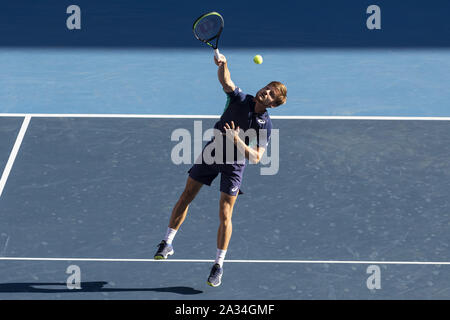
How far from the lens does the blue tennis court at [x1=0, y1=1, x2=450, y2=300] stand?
10.0 meters

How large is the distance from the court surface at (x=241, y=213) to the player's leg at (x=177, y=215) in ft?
0.54

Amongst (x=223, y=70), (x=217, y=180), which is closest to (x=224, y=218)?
(x=223, y=70)

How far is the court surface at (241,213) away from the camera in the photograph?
390 inches

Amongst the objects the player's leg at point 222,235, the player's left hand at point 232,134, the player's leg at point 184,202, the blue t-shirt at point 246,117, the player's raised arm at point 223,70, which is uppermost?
the player's raised arm at point 223,70

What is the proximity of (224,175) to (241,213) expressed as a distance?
5.22ft

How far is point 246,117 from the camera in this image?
9.68 metres

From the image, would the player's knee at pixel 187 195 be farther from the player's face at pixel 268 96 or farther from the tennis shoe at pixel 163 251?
the player's face at pixel 268 96

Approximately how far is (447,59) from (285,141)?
4326mm

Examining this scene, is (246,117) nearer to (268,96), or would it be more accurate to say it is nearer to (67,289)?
(268,96)
